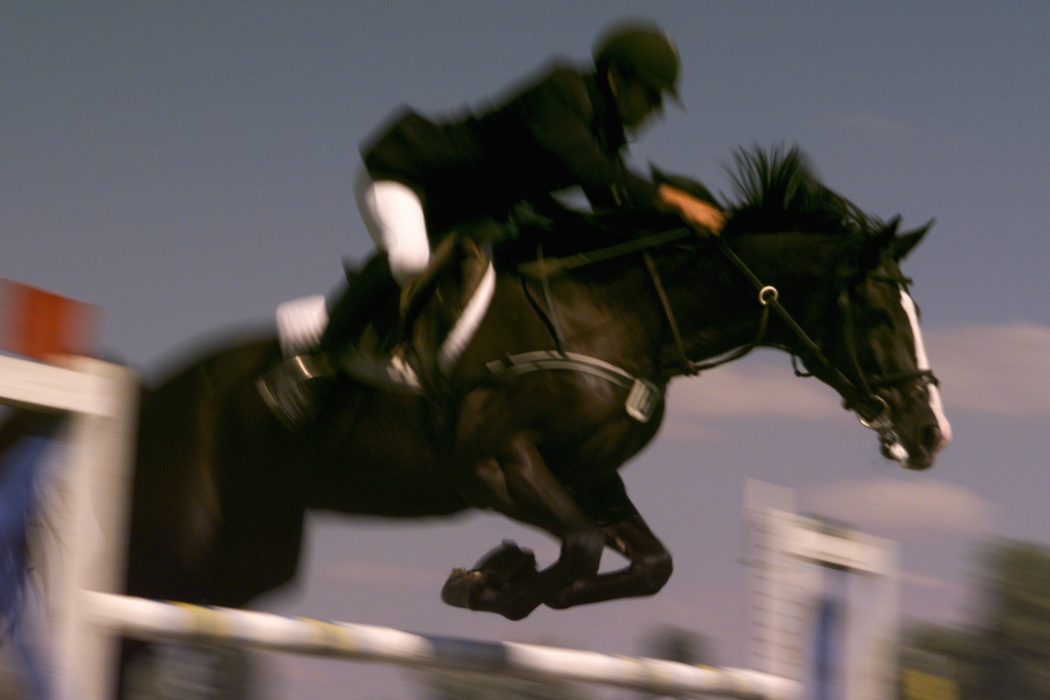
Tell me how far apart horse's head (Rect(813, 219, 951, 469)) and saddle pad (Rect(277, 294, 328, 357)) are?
50.6 inches

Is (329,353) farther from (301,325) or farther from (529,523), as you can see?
(529,523)

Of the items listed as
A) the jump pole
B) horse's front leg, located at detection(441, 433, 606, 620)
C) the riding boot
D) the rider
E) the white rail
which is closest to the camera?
the jump pole

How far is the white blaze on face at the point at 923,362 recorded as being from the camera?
3.21 meters

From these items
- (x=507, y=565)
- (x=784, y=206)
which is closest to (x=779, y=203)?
(x=784, y=206)

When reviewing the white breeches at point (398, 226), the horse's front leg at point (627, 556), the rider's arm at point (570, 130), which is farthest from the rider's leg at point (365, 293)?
the horse's front leg at point (627, 556)

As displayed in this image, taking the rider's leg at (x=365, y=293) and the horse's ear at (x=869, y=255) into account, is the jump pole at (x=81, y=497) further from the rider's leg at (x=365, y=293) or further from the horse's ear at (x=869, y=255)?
the horse's ear at (x=869, y=255)

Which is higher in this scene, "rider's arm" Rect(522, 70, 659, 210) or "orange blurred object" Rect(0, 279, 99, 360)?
"rider's arm" Rect(522, 70, 659, 210)

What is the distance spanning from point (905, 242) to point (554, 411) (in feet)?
3.31

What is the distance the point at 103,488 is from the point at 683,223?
5.71 ft

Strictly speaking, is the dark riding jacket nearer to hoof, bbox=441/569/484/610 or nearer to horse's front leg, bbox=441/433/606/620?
horse's front leg, bbox=441/433/606/620

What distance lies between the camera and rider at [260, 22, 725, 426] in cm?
324

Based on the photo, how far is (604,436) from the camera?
10.5ft

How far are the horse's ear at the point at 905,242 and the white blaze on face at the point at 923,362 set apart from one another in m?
0.11

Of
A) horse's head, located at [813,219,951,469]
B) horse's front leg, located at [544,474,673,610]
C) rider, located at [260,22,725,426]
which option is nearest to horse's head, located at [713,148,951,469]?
horse's head, located at [813,219,951,469]
